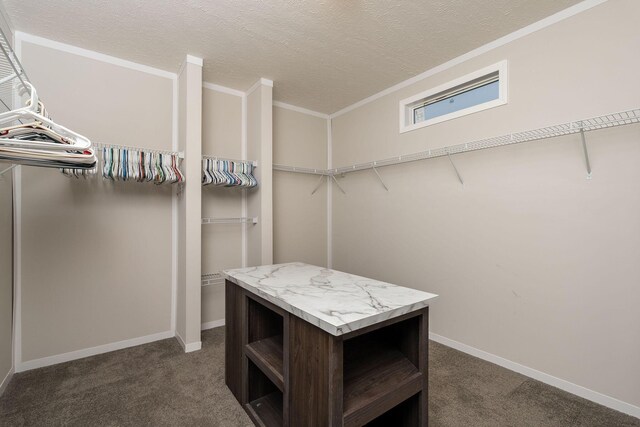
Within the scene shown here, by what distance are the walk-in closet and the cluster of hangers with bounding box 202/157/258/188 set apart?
0.03 meters

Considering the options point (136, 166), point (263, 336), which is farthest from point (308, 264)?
point (136, 166)

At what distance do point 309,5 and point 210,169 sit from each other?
168cm

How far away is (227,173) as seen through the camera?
9.50 feet

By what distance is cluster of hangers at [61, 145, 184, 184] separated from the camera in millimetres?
2305

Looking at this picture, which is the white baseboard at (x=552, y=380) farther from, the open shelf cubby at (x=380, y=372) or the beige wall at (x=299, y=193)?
the beige wall at (x=299, y=193)

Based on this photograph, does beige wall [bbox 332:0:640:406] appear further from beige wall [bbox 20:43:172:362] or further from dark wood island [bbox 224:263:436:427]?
beige wall [bbox 20:43:172:362]

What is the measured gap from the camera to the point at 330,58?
267cm

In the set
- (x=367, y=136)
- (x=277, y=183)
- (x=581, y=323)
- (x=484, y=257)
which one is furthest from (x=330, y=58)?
(x=581, y=323)

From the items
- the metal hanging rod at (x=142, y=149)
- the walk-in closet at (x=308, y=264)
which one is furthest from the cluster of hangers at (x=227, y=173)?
the metal hanging rod at (x=142, y=149)

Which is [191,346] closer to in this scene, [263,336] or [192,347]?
[192,347]

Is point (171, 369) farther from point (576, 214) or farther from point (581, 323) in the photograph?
point (576, 214)

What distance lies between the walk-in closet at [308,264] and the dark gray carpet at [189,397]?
18 mm

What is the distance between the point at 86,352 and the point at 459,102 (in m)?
4.11

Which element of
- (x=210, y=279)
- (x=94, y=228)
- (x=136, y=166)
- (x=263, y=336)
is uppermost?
(x=136, y=166)
